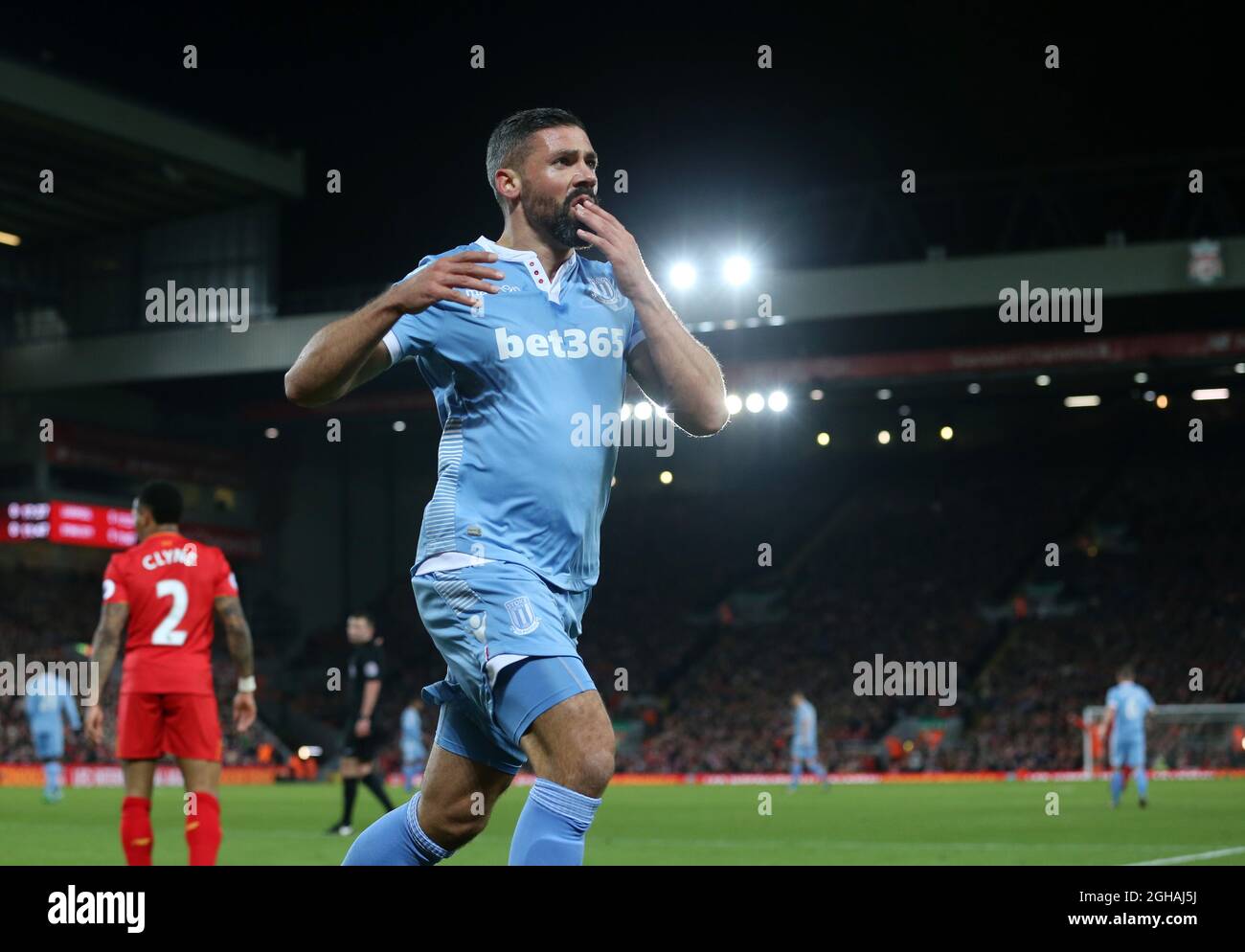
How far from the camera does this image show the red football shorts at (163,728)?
8148mm

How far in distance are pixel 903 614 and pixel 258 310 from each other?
18.7 meters

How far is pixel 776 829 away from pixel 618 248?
12.6 metres

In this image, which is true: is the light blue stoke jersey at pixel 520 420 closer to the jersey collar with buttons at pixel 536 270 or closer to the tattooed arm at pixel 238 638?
the jersey collar with buttons at pixel 536 270

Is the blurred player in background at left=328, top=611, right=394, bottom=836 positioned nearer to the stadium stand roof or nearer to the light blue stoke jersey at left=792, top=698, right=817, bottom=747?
the light blue stoke jersey at left=792, top=698, right=817, bottom=747

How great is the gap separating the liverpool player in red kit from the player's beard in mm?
4177

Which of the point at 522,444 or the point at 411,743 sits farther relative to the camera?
the point at 411,743

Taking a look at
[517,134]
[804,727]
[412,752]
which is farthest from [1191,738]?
[517,134]

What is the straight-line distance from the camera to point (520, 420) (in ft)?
14.2

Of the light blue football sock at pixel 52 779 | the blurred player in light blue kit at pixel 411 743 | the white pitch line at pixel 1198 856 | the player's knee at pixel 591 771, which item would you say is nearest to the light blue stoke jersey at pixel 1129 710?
the white pitch line at pixel 1198 856

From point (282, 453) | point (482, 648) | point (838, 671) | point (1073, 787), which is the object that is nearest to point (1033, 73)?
point (1073, 787)

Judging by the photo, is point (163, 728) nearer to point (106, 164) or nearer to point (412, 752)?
point (412, 752)

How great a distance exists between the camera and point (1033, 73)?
31891 millimetres

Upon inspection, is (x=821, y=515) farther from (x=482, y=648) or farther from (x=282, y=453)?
(x=482, y=648)

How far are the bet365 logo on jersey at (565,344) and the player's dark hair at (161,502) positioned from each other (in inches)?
186
